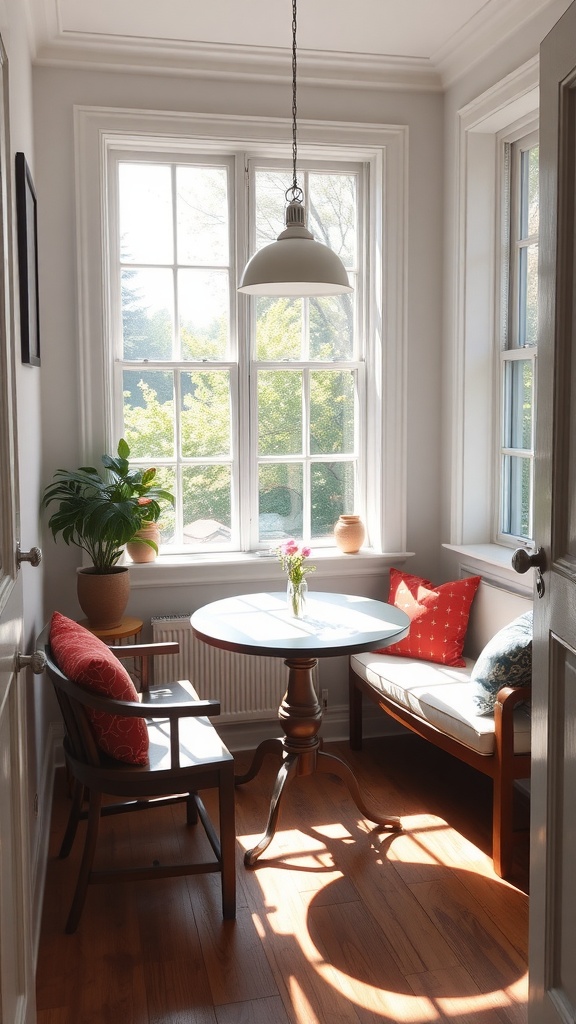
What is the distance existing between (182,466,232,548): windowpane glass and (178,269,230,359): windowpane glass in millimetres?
549

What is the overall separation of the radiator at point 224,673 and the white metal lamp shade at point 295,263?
1688mm

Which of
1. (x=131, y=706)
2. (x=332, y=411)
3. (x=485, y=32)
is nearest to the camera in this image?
(x=131, y=706)

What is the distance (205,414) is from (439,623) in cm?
144

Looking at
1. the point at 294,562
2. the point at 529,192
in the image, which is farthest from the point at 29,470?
the point at 529,192

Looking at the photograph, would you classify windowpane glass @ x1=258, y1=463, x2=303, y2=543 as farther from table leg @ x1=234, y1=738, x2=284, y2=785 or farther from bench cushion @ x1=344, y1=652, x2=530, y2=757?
table leg @ x1=234, y1=738, x2=284, y2=785

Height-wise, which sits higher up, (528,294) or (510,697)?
(528,294)

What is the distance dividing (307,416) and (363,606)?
1132 mm

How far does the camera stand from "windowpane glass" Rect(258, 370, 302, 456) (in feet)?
13.6

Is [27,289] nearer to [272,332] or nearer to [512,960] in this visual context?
[272,332]

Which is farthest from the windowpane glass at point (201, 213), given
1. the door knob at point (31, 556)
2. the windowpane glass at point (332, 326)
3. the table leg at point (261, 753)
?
the door knob at point (31, 556)

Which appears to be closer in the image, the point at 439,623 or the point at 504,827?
the point at 504,827

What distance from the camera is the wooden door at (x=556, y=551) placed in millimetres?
1680

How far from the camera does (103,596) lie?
3512mm

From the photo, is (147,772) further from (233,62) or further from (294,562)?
(233,62)
